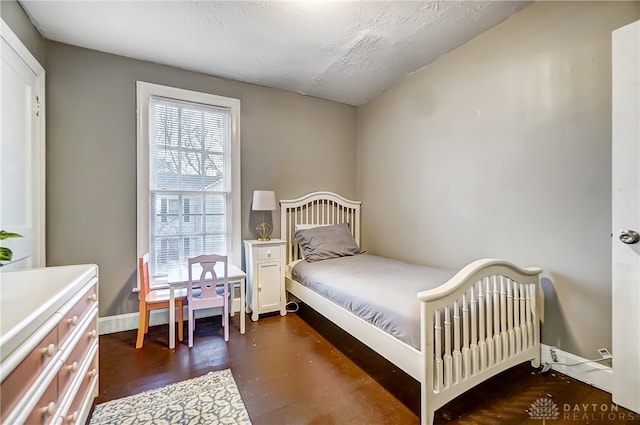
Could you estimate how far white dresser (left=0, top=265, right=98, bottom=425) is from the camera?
774 millimetres

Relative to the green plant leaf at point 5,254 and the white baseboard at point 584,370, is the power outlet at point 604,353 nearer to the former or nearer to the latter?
the white baseboard at point 584,370

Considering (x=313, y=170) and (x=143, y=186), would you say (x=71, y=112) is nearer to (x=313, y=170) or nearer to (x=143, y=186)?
(x=143, y=186)

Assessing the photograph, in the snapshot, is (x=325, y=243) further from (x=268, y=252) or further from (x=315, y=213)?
(x=268, y=252)

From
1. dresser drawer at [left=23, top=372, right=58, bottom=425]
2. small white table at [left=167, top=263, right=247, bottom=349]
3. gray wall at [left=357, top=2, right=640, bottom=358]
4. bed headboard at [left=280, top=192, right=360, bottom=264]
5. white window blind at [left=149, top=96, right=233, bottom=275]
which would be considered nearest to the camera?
dresser drawer at [left=23, top=372, right=58, bottom=425]

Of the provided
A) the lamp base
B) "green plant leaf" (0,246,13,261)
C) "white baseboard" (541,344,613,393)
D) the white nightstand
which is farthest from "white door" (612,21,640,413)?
"green plant leaf" (0,246,13,261)

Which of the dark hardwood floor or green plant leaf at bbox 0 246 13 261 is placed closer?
green plant leaf at bbox 0 246 13 261

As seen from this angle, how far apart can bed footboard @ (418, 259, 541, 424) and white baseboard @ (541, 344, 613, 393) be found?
0.09 m

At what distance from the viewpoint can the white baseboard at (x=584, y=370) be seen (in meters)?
1.72

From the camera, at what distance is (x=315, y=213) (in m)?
3.62

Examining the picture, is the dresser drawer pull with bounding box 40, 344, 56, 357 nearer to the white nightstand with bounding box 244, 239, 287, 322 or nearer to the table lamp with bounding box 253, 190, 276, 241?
the white nightstand with bounding box 244, 239, 287, 322

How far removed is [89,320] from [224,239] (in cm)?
168

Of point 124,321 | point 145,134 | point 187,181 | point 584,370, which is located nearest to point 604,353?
point 584,370

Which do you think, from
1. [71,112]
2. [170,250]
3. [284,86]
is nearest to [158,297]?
[170,250]

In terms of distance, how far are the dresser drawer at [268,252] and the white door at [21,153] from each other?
1.73 m
